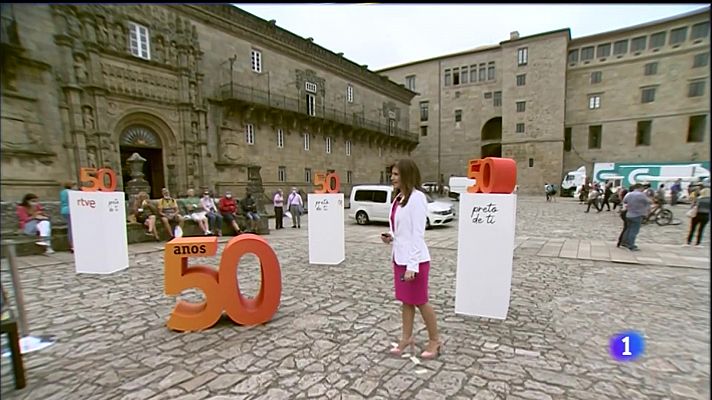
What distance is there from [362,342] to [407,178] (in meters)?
2.00

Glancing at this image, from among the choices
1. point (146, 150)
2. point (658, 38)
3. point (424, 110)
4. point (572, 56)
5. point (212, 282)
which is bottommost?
point (212, 282)

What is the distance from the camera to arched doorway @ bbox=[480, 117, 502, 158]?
42.2 metres

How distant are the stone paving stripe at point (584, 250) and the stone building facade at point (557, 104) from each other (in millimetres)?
30947

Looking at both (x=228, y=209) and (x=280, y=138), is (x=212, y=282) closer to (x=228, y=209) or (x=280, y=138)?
(x=228, y=209)

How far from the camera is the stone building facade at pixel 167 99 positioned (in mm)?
13086

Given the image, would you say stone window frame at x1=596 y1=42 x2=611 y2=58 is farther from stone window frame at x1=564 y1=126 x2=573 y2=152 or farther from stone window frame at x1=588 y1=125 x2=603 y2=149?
stone window frame at x1=564 y1=126 x2=573 y2=152

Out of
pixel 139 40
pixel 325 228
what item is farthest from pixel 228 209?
pixel 139 40

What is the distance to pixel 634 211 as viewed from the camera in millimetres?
8102

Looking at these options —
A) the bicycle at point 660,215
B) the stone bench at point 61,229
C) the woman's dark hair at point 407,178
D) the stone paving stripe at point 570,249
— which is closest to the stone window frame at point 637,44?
the bicycle at point 660,215

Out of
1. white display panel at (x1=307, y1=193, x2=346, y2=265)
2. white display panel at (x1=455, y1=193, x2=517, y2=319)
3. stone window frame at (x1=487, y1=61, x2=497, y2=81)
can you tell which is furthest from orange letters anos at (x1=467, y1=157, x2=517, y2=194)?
stone window frame at (x1=487, y1=61, x2=497, y2=81)

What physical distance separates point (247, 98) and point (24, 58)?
1032 cm

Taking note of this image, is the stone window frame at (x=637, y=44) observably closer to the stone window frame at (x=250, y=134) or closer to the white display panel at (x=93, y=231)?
the stone window frame at (x=250, y=134)

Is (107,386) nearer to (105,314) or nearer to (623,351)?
(105,314)

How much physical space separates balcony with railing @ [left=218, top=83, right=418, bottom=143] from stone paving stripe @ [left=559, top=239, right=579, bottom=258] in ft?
62.4
